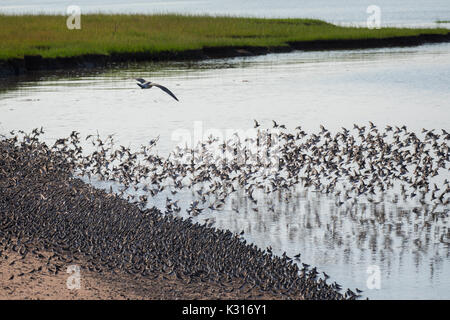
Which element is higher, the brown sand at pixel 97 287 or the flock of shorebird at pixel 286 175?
the flock of shorebird at pixel 286 175

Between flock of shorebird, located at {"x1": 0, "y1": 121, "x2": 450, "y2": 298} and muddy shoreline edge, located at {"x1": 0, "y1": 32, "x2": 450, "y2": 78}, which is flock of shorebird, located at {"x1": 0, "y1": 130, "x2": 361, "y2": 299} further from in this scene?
muddy shoreline edge, located at {"x1": 0, "y1": 32, "x2": 450, "y2": 78}

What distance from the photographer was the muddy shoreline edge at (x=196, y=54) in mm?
43531

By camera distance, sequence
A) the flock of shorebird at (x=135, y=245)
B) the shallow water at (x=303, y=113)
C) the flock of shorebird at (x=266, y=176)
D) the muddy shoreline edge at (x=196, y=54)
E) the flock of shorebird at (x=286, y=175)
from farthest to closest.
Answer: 1. the muddy shoreline edge at (x=196, y=54)
2. the flock of shorebird at (x=286, y=175)
3. the flock of shorebird at (x=266, y=176)
4. the shallow water at (x=303, y=113)
5. the flock of shorebird at (x=135, y=245)

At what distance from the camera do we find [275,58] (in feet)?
170

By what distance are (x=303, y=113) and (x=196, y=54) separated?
25449 millimetres

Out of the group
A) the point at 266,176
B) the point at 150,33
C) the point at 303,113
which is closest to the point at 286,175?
the point at 266,176

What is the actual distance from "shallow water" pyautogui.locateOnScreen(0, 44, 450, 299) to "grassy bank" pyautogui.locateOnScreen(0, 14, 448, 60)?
9.75 feet

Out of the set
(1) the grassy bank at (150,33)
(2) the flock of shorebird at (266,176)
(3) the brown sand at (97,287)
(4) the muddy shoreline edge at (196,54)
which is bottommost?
(3) the brown sand at (97,287)

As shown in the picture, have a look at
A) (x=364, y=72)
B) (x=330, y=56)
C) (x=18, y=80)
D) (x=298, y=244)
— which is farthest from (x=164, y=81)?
(x=298, y=244)

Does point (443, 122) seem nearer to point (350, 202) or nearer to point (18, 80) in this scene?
point (350, 202)

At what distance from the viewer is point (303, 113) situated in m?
26.4

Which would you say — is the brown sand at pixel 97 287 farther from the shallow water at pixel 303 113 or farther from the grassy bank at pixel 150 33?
the grassy bank at pixel 150 33

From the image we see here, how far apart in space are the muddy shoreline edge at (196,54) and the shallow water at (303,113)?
5.44 ft

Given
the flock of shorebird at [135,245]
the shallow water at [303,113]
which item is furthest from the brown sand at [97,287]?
the shallow water at [303,113]
